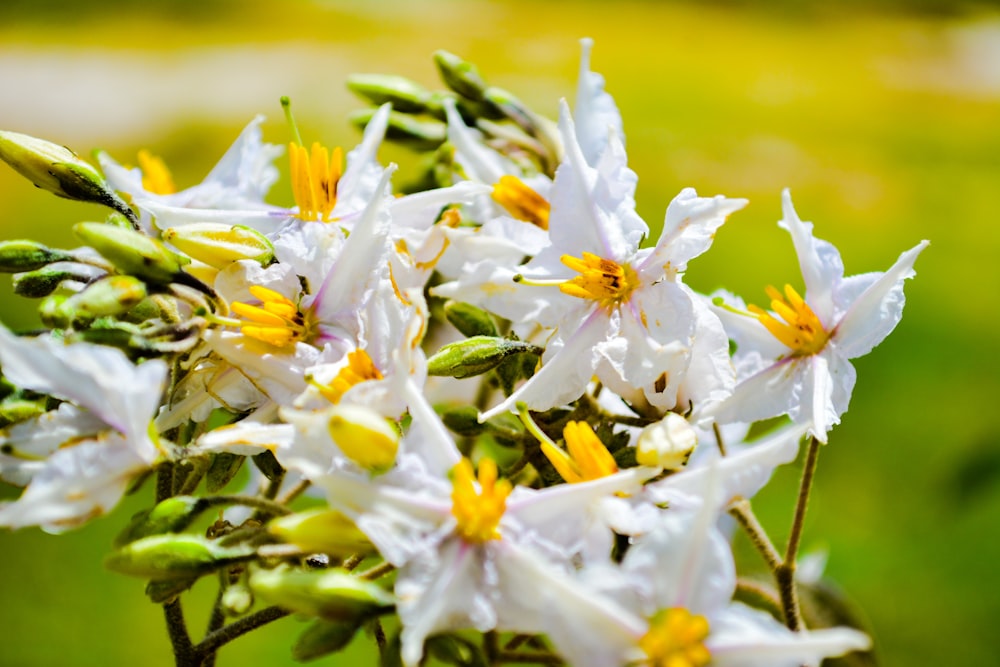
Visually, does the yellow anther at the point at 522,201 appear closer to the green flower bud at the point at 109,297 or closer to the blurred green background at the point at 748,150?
the green flower bud at the point at 109,297

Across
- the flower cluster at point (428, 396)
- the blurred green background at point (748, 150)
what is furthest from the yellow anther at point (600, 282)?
the blurred green background at point (748, 150)

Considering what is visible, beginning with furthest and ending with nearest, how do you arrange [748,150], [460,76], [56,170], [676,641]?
[748,150], [460,76], [56,170], [676,641]

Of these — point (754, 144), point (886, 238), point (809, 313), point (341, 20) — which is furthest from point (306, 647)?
point (341, 20)

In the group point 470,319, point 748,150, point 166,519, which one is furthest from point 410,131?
point 748,150

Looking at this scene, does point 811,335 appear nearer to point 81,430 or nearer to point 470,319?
point 470,319

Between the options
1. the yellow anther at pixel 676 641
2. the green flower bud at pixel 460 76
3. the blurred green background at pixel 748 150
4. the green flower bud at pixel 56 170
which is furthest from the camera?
the blurred green background at pixel 748 150

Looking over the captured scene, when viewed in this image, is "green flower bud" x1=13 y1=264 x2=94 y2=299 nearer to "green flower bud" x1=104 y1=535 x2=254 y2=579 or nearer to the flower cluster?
the flower cluster
